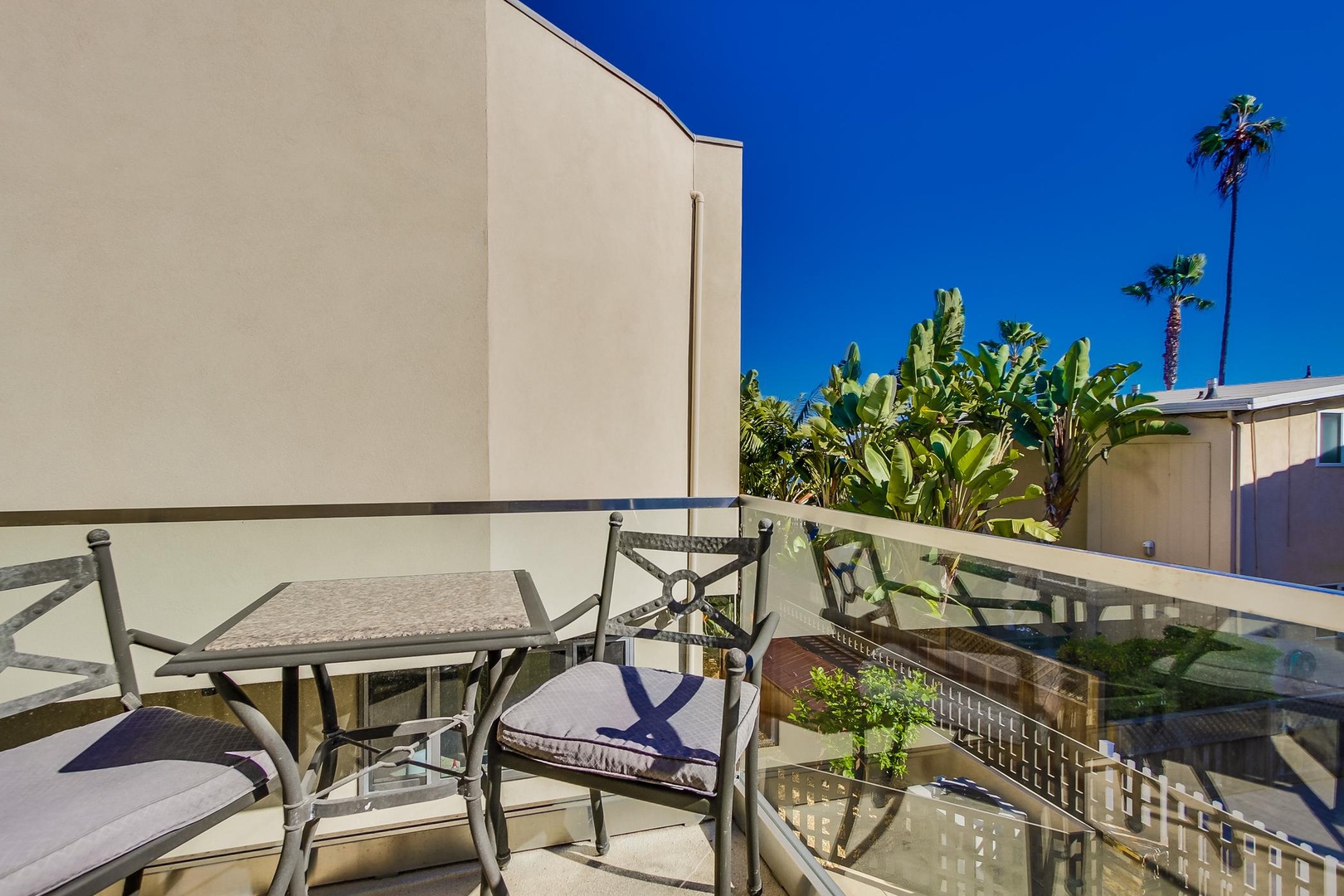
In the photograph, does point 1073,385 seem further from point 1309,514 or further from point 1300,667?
point 1300,667

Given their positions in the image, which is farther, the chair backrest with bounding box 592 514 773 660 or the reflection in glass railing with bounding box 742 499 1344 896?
the chair backrest with bounding box 592 514 773 660

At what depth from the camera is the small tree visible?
5.17 feet

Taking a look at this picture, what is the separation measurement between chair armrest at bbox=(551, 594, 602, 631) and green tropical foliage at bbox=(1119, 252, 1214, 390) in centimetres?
3272

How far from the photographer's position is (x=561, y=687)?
155 centimetres

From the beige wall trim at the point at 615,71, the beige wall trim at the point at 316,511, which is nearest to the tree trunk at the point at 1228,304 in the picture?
the beige wall trim at the point at 615,71

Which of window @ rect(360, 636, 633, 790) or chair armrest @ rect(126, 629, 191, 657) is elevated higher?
chair armrest @ rect(126, 629, 191, 657)

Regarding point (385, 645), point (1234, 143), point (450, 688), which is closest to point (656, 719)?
point (385, 645)

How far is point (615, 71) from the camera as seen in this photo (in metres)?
3.68

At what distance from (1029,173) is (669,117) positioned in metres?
34.1

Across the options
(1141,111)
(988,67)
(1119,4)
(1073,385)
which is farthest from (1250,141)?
(1073,385)

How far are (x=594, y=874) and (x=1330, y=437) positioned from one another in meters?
12.0

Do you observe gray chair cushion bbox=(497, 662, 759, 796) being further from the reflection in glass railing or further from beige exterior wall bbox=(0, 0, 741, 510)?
beige exterior wall bbox=(0, 0, 741, 510)

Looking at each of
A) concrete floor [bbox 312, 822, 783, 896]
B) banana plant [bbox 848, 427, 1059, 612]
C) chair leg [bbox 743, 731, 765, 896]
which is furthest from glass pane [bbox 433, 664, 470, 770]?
banana plant [bbox 848, 427, 1059, 612]

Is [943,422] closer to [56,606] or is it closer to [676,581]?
[676,581]
